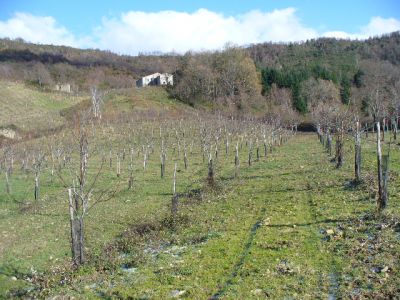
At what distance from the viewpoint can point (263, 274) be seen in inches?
459

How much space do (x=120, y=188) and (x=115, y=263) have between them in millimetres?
16827

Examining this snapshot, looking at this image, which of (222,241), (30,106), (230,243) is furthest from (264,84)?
(230,243)

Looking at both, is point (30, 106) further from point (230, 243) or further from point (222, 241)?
point (230, 243)

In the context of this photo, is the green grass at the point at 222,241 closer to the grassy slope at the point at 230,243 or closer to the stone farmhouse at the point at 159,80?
the grassy slope at the point at 230,243

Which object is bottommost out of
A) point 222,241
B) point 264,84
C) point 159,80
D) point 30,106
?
point 222,241

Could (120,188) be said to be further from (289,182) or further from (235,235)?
(235,235)

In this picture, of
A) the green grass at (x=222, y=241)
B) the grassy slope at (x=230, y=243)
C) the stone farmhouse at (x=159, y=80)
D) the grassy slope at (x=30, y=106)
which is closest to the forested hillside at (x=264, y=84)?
the stone farmhouse at (x=159, y=80)

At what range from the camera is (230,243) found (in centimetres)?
1477

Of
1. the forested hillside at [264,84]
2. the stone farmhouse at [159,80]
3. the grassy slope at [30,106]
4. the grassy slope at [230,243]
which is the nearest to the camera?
the grassy slope at [230,243]

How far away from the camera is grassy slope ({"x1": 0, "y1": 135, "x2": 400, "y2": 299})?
11211 mm

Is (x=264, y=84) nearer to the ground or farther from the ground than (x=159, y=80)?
nearer to the ground

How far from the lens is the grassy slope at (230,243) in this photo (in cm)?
1121

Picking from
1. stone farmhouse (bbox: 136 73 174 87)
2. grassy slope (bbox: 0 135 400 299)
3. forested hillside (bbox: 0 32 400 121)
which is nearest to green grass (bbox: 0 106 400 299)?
grassy slope (bbox: 0 135 400 299)

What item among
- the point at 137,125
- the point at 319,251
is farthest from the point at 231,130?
the point at 319,251
